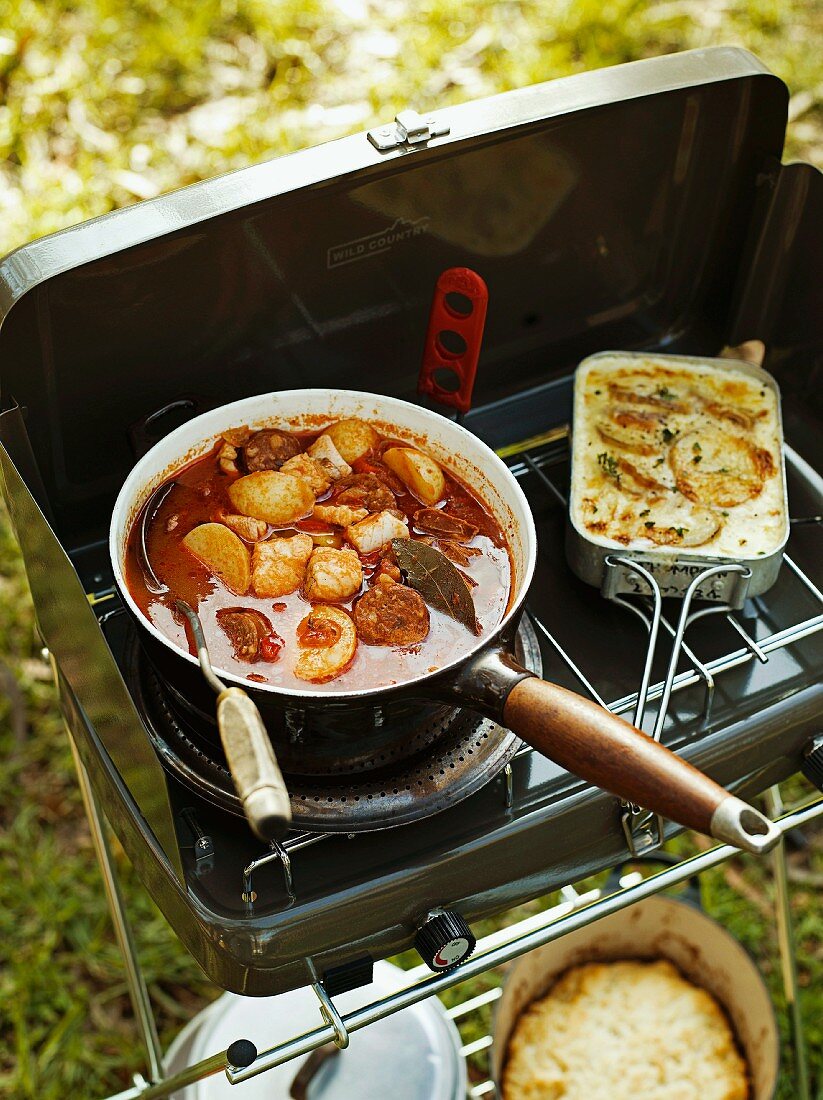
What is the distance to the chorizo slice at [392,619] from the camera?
114 centimetres

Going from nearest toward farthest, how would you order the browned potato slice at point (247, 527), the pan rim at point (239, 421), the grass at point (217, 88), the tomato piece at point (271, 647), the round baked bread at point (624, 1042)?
the pan rim at point (239, 421), the tomato piece at point (271, 647), the browned potato slice at point (247, 527), the round baked bread at point (624, 1042), the grass at point (217, 88)

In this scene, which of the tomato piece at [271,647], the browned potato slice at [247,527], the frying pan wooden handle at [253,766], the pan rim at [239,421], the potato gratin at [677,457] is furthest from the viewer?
the potato gratin at [677,457]

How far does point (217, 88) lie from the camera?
127 inches

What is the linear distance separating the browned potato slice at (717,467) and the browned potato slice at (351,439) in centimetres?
36

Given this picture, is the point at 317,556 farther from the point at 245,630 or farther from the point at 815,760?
the point at 815,760

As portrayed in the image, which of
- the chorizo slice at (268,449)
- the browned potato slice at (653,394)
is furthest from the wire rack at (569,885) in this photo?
the chorizo slice at (268,449)

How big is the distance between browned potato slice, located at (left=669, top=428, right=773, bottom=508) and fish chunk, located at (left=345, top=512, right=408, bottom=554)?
36 centimetres

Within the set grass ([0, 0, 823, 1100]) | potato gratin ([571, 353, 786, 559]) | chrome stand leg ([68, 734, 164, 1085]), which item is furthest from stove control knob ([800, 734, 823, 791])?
grass ([0, 0, 823, 1100])

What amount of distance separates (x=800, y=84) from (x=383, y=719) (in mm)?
2892

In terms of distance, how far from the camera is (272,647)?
44.4 inches

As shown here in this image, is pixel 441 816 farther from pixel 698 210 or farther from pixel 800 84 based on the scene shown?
pixel 800 84

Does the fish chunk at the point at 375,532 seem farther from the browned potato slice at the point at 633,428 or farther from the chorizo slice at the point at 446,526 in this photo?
the browned potato slice at the point at 633,428

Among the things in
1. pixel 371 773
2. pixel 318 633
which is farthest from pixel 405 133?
pixel 371 773

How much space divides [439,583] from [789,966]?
42.4 inches
